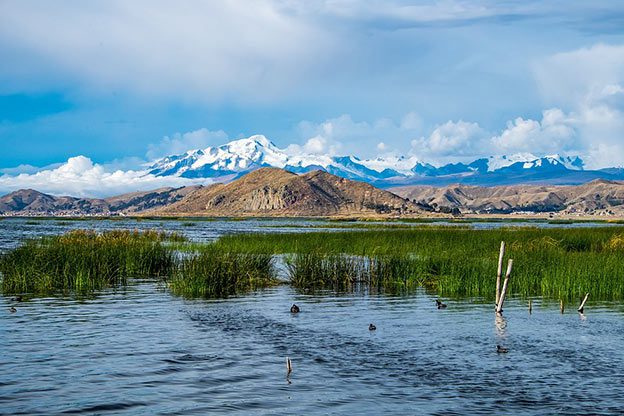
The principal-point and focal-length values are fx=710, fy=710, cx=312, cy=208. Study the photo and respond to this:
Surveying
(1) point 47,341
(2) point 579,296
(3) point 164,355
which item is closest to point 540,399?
(3) point 164,355

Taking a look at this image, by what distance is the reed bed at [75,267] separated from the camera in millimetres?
33750

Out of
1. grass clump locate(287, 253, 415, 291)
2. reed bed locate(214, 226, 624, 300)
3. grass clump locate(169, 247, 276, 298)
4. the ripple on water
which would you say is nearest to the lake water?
the ripple on water

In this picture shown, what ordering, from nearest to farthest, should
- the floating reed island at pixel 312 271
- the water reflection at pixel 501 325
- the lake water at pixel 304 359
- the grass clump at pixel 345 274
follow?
the lake water at pixel 304 359
the water reflection at pixel 501 325
the floating reed island at pixel 312 271
the grass clump at pixel 345 274

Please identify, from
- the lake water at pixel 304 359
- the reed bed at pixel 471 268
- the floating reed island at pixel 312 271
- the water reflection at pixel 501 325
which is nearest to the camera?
the lake water at pixel 304 359

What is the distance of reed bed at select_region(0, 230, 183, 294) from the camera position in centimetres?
3375

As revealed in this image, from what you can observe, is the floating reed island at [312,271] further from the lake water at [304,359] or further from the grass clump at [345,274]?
the lake water at [304,359]

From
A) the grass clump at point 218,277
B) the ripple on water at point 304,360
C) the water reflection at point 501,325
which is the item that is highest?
the grass clump at point 218,277

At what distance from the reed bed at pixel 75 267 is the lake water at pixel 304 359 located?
4152 mm

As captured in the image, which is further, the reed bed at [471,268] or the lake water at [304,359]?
the reed bed at [471,268]

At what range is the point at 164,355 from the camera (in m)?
20.1

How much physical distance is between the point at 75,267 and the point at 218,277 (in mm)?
7222

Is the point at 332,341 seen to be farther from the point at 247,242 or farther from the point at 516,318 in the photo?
the point at 247,242

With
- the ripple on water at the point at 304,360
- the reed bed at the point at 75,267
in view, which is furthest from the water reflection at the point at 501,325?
the reed bed at the point at 75,267

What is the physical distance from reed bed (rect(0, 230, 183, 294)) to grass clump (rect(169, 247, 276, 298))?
3.98 metres
